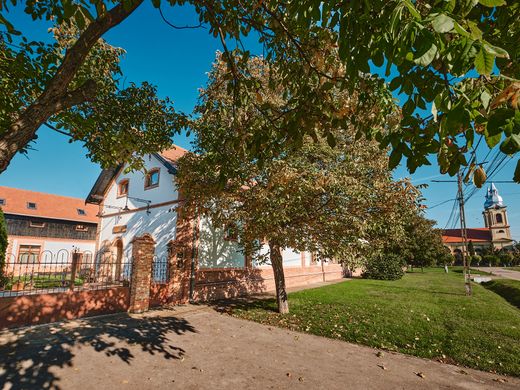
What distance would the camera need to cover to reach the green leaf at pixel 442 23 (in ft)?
4.10

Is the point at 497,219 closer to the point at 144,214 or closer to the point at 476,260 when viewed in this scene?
the point at 476,260

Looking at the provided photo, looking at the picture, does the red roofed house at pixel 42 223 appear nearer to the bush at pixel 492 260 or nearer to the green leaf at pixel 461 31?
the green leaf at pixel 461 31

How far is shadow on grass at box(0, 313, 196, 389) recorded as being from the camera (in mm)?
5059

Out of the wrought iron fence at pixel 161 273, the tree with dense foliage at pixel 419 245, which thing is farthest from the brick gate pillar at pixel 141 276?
the tree with dense foliage at pixel 419 245

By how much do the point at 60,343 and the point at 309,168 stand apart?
25.8ft

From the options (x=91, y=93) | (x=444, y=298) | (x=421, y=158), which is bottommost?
(x=444, y=298)

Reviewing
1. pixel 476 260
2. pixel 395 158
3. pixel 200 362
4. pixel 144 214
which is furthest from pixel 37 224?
pixel 476 260

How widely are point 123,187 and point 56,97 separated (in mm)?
15315

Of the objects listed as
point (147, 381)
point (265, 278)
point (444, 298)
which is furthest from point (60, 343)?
point (444, 298)

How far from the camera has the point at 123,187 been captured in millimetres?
17547

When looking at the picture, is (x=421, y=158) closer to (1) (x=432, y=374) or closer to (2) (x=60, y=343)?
(1) (x=432, y=374)

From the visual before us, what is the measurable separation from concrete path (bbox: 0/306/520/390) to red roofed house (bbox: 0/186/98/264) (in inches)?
922

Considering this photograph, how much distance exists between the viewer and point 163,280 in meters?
11.5

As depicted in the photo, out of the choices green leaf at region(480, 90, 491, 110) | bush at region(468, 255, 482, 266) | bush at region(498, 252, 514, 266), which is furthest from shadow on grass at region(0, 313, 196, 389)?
bush at region(498, 252, 514, 266)
